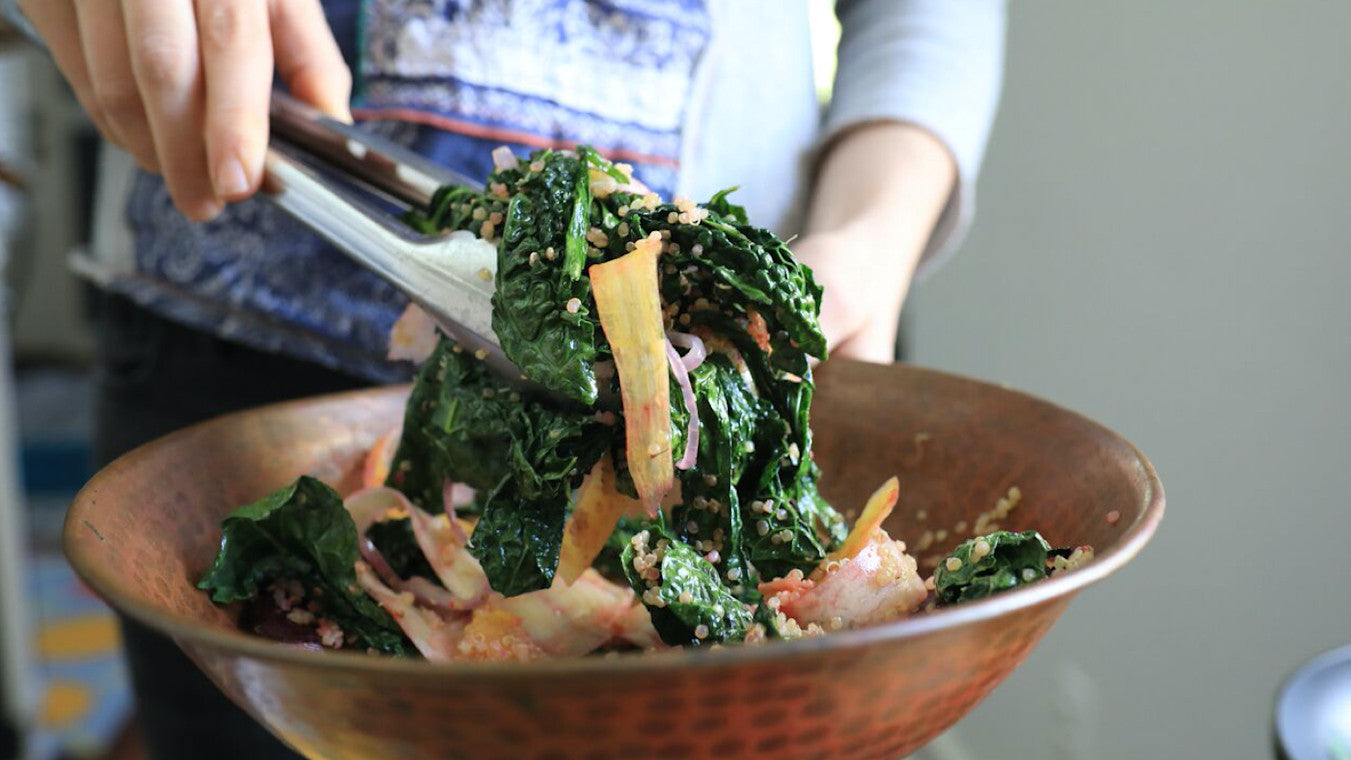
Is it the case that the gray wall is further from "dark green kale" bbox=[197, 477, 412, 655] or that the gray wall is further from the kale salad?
"dark green kale" bbox=[197, 477, 412, 655]

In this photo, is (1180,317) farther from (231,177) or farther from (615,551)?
(231,177)

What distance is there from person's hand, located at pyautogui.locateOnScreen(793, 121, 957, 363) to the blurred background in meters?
0.54

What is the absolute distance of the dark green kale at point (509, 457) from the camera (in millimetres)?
855

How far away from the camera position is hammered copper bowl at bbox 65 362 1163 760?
54cm

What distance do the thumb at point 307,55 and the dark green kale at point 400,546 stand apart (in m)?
0.40

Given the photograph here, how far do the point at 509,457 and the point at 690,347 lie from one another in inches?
6.8

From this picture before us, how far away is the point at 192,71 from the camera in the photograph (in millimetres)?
975

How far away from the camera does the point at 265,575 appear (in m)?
0.93

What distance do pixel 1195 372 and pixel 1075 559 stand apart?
1.17m

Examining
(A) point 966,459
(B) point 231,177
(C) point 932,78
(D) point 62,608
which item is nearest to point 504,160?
(B) point 231,177

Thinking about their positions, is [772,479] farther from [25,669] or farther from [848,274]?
[25,669]

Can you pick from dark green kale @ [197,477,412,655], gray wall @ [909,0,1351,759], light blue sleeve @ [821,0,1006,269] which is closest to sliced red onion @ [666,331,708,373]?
dark green kale @ [197,477,412,655]

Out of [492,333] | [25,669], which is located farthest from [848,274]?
[25,669]

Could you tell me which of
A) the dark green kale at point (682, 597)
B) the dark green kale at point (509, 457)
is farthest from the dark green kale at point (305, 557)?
the dark green kale at point (682, 597)
